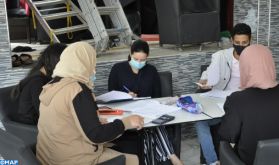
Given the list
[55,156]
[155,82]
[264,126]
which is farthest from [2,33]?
[264,126]

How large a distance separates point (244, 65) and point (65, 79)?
1.01m

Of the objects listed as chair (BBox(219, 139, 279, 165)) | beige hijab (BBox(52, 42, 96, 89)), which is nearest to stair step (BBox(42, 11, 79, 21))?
beige hijab (BBox(52, 42, 96, 89))

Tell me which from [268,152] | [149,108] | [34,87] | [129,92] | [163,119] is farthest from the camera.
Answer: [129,92]

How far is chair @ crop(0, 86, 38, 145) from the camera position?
2.38m

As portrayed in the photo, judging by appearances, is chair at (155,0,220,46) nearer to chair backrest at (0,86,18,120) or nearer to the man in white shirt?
the man in white shirt

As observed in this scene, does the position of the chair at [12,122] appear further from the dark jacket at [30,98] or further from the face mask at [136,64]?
the face mask at [136,64]

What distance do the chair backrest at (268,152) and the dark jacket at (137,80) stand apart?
1.64 meters

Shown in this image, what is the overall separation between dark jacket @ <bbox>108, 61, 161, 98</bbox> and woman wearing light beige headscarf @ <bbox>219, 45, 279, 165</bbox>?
3.74 feet

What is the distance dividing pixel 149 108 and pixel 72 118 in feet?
2.54

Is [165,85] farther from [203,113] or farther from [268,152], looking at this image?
[268,152]

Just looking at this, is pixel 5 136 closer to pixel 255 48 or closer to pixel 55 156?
pixel 55 156

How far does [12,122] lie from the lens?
248cm

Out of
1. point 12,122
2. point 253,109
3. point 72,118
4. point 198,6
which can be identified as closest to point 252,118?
point 253,109

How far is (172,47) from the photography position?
14.2 feet
